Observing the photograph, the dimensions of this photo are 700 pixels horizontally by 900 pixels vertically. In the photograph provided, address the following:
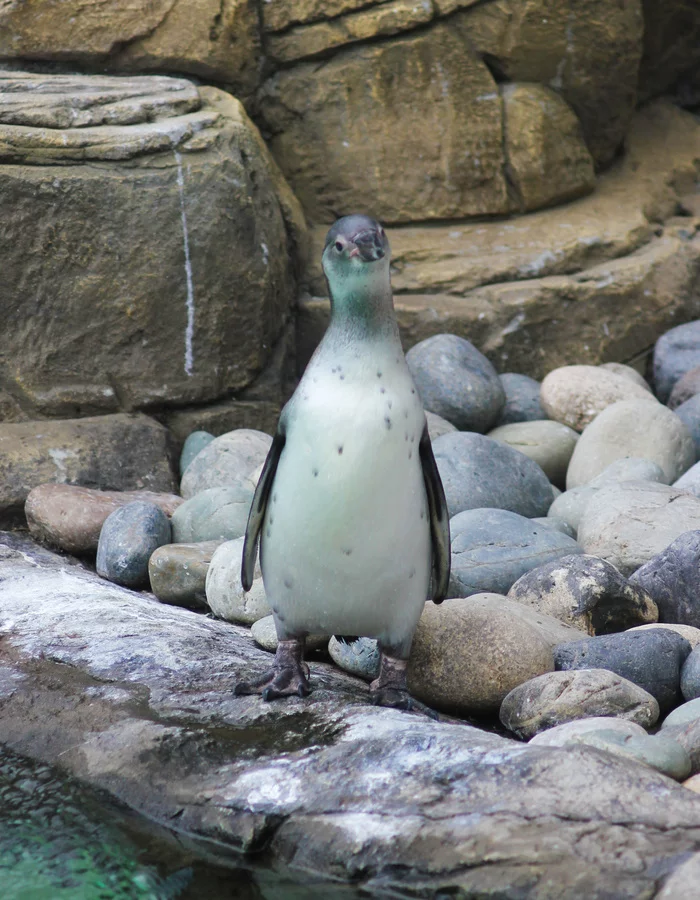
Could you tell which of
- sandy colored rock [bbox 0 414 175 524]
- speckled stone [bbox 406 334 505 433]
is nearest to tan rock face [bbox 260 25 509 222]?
speckled stone [bbox 406 334 505 433]

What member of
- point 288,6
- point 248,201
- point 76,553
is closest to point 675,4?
point 288,6

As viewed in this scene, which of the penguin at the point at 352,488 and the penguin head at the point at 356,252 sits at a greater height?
the penguin head at the point at 356,252

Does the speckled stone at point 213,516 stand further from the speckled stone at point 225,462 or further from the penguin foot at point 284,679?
the penguin foot at point 284,679

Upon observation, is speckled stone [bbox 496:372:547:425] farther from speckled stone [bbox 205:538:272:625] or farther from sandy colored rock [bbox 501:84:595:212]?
speckled stone [bbox 205:538:272:625]

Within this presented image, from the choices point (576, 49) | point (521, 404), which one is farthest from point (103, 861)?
point (576, 49)

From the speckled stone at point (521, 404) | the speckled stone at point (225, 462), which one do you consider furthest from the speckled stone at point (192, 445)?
the speckled stone at point (521, 404)

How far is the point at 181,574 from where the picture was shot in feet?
16.4

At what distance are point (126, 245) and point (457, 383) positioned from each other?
2.16 metres

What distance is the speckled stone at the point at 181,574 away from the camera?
4.98 m

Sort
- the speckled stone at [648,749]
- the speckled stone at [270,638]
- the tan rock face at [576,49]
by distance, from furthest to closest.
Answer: the tan rock face at [576,49] < the speckled stone at [270,638] < the speckled stone at [648,749]

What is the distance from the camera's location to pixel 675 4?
899cm

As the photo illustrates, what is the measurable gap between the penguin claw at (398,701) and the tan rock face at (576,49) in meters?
5.63

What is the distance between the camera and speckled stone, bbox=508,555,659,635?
4.27m

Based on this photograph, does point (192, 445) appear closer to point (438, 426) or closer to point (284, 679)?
point (438, 426)
